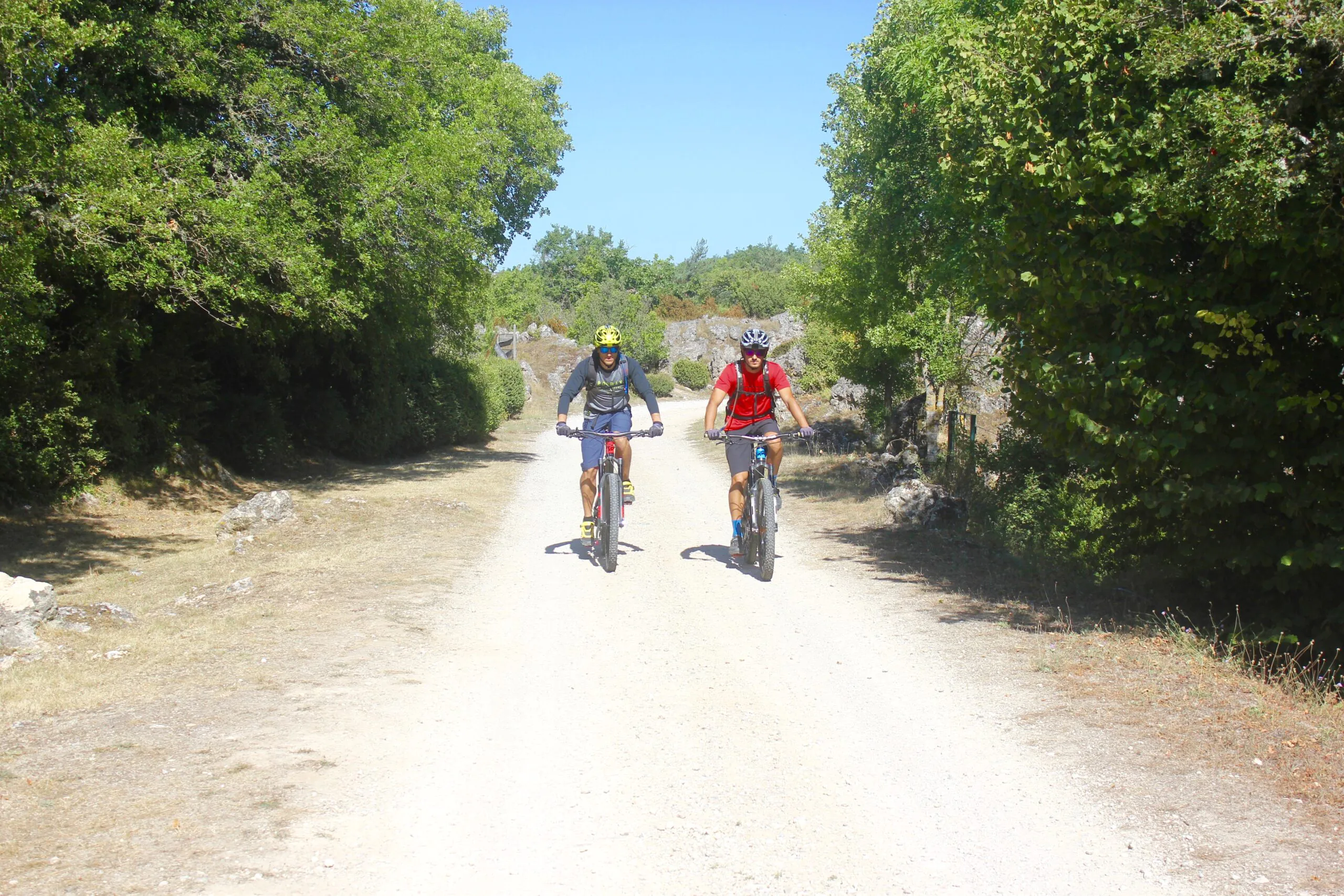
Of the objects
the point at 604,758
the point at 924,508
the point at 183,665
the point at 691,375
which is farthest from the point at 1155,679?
the point at 691,375

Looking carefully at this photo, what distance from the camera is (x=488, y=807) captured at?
179 inches

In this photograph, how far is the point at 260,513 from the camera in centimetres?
1242

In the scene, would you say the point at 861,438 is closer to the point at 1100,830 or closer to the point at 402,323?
the point at 402,323

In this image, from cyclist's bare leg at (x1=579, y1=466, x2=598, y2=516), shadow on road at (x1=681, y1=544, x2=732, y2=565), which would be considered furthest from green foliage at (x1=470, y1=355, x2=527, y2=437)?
cyclist's bare leg at (x1=579, y1=466, x2=598, y2=516)

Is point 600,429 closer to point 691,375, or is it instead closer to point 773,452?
point 773,452

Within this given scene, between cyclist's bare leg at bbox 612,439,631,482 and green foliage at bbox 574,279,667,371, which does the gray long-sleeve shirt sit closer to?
cyclist's bare leg at bbox 612,439,631,482

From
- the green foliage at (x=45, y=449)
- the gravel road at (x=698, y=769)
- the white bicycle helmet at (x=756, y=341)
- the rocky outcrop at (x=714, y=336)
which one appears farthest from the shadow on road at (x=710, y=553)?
the rocky outcrop at (x=714, y=336)

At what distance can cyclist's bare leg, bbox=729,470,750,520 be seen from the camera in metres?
9.67

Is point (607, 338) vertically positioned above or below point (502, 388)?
above

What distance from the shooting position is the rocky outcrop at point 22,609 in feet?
23.1

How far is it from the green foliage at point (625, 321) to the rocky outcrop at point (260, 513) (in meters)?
45.1

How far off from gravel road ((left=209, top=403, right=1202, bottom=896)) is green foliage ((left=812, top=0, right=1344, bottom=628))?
6.57 ft

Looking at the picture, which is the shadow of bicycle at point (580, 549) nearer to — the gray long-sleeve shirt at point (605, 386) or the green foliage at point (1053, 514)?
the gray long-sleeve shirt at point (605, 386)

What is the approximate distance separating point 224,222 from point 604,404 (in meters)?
5.16
